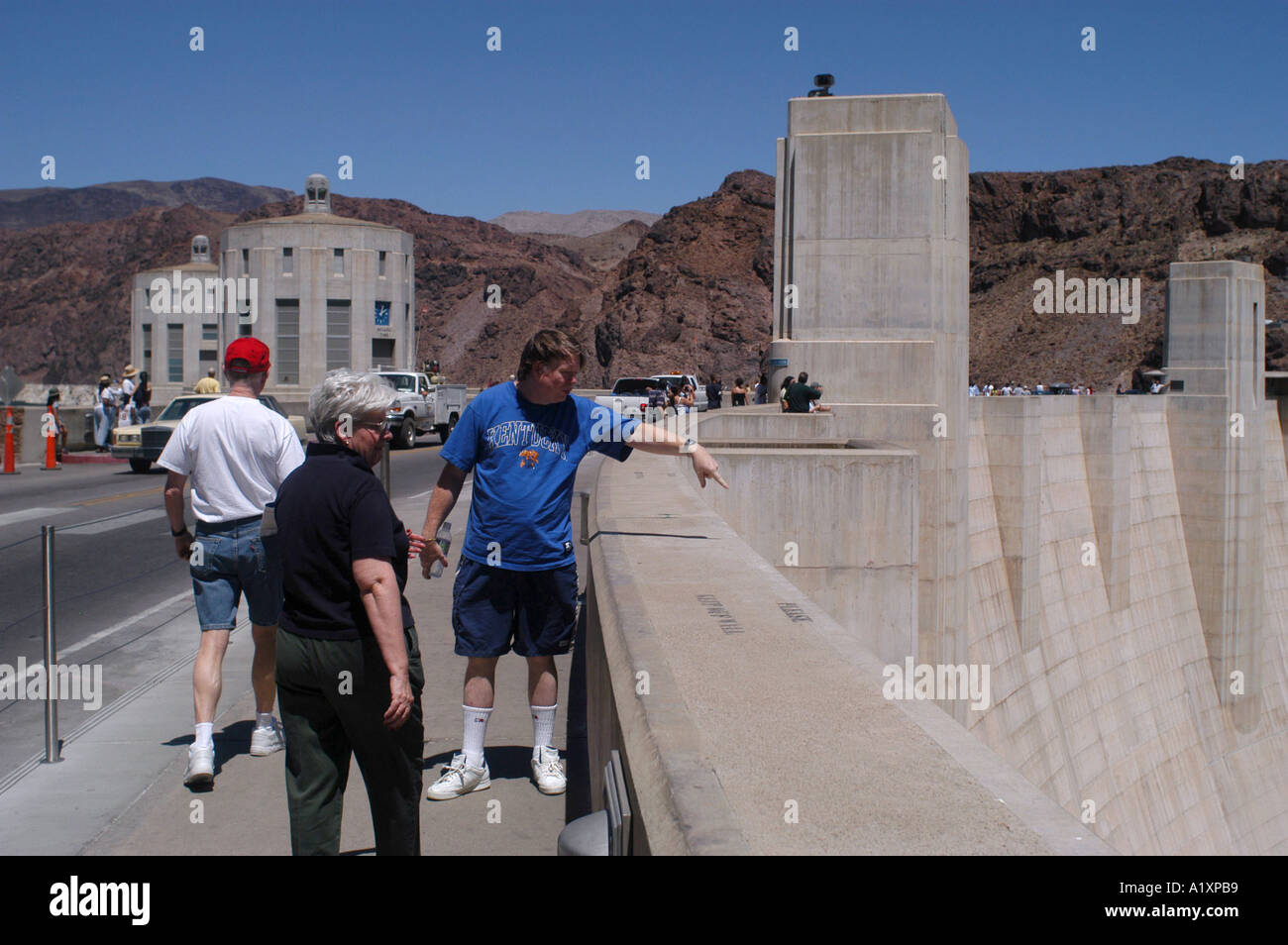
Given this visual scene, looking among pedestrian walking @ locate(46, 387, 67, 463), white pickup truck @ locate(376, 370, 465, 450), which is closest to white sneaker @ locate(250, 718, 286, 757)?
pedestrian walking @ locate(46, 387, 67, 463)

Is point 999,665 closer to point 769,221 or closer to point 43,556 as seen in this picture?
point 43,556

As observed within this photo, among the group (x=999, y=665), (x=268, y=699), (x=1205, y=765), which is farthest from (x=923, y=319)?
(x=268, y=699)

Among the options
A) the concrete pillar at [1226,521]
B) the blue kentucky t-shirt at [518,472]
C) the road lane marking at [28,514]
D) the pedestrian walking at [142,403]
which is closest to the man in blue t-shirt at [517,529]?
the blue kentucky t-shirt at [518,472]

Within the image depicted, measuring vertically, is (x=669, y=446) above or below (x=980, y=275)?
below

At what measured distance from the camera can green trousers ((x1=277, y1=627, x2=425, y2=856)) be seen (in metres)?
3.59

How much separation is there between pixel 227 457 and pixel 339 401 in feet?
6.21

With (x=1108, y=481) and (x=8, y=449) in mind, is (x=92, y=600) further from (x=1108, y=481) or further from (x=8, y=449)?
(x=1108, y=481)

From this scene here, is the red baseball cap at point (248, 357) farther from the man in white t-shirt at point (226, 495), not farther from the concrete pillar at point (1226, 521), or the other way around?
the concrete pillar at point (1226, 521)

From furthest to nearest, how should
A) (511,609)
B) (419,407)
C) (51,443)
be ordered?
1. (419,407)
2. (51,443)
3. (511,609)

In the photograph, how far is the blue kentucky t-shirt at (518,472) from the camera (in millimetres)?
4691

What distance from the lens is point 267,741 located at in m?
5.66

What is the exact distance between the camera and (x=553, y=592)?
4.79 m

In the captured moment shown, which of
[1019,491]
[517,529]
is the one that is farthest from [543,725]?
[1019,491]
